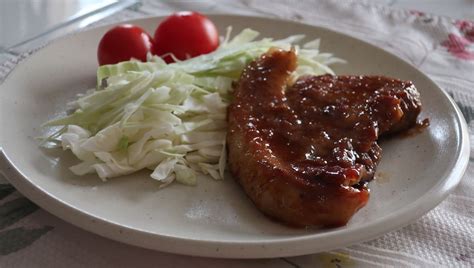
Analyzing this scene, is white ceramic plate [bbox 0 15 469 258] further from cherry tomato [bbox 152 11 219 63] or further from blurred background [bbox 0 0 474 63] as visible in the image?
blurred background [bbox 0 0 474 63]

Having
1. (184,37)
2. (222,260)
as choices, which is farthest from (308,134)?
(184,37)

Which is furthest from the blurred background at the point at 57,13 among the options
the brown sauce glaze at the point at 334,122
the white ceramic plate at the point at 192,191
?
the brown sauce glaze at the point at 334,122

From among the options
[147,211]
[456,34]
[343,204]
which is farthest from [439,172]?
[456,34]

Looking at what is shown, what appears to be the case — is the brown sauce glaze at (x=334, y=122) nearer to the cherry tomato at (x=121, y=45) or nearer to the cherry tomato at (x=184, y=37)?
the cherry tomato at (x=184, y=37)

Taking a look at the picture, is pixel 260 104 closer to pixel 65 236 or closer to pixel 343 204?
pixel 343 204

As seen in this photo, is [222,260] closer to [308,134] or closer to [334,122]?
[308,134]

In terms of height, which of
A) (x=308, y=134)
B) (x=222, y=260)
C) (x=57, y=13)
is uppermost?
(x=308, y=134)

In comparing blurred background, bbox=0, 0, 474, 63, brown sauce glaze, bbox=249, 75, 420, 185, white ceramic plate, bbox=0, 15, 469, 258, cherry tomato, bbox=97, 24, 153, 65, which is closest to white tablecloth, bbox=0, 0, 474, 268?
white ceramic plate, bbox=0, 15, 469, 258

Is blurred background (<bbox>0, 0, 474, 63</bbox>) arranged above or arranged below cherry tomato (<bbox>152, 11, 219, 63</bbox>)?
below
